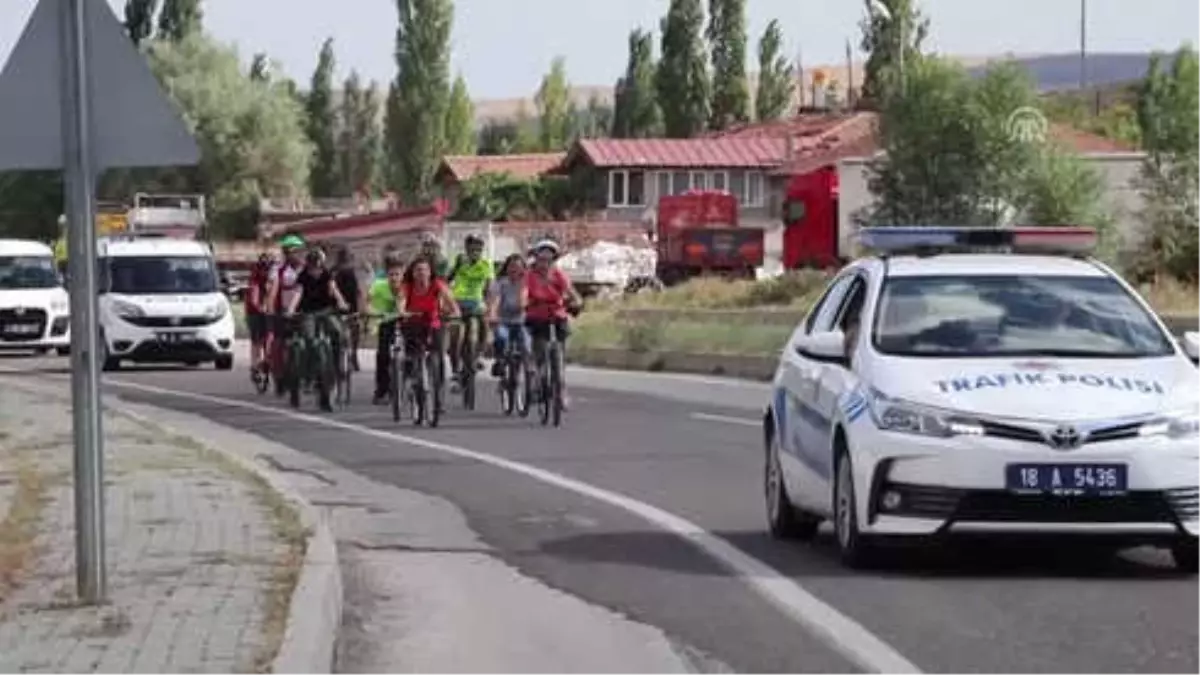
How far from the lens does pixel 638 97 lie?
130625 mm

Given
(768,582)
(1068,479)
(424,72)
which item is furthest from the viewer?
(424,72)

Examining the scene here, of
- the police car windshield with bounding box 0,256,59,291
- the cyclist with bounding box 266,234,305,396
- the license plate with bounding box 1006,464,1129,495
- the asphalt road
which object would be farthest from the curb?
the police car windshield with bounding box 0,256,59,291

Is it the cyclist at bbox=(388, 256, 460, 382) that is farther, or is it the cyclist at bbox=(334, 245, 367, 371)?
the cyclist at bbox=(334, 245, 367, 371)

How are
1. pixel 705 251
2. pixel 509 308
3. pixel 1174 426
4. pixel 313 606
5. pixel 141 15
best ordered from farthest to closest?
pixel 141 15, pixel 705 251, pixel 509 308, pixel 1174 426, pixel 313 606

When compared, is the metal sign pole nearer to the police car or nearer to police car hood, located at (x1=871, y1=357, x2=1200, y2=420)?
the police car

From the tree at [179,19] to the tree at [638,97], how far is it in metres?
29.5

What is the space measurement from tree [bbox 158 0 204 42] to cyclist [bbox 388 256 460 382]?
7621 centimetres

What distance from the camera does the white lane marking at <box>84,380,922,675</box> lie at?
10.3 m

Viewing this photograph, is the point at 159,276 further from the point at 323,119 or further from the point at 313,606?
the point at 323,119

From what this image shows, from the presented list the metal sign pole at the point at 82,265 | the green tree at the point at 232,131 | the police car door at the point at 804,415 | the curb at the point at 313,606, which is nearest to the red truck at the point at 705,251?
the green tree at the point at 232,131
